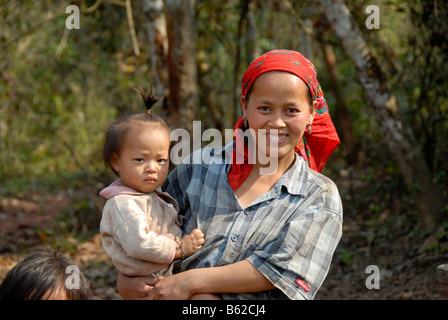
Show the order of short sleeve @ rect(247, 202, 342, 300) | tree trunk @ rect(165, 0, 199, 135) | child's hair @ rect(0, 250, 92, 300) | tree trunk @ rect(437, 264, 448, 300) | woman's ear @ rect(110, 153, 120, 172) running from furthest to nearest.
A: 1. tree trunk @ rect(165, 0, 199, 135)
2. tree trunk @ rect(437, 264, 448, 300)
3. woman's ear @ rect(110, 153, 120, 172)
4. short sleeve @ rect(247, 202, 342, 300)
5. child's hair @ rect(0, 250, 92, 300)

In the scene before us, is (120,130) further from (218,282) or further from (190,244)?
(218,282)

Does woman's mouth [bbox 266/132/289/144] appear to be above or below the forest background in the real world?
below

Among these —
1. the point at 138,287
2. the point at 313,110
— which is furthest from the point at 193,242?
the point at 313,110

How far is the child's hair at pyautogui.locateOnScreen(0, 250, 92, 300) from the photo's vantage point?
182 cm

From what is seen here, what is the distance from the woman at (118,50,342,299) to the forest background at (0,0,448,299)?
3.19ft

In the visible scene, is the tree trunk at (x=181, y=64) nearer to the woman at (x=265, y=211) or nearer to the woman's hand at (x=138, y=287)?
the woman at (x=265, y=211)

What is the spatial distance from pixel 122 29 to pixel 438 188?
570cm

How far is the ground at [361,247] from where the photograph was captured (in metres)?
4.82

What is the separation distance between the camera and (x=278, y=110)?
2203mm

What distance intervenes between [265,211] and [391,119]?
332 centimetres

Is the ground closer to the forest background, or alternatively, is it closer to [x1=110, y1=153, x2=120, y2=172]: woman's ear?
the forest background

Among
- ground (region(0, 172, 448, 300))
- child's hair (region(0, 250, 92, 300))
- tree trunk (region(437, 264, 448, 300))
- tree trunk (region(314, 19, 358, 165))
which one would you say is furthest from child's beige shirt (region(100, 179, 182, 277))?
tree trunk (region(314, 19, 358, 165))

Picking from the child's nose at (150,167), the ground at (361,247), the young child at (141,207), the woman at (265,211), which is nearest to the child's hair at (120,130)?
the young child at (141,207)

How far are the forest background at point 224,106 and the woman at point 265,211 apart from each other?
3.19 ft
